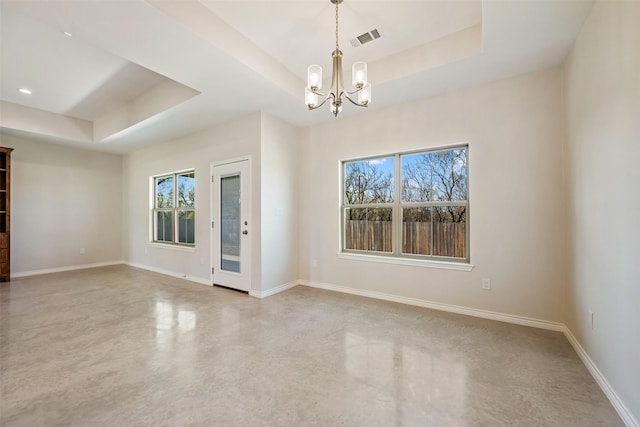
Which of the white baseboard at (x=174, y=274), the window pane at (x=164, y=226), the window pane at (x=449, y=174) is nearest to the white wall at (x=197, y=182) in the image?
the white baseboard at (x=174, y=274)

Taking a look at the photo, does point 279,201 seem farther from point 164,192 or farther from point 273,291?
point 164,192

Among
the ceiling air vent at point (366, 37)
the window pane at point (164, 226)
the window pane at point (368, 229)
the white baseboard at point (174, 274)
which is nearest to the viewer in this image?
the ceiling air vent at point (366, 37)

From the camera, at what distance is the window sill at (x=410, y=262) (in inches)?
125

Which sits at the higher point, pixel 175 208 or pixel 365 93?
pixel 365 93

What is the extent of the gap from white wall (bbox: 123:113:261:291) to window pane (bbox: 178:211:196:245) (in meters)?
0.28

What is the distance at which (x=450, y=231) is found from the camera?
333cm

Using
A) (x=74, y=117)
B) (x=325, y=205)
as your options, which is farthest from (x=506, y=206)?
(x=74, y=117)

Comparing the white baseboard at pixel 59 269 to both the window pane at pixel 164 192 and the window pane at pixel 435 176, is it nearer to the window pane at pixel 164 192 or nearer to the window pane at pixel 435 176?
the window pane at pixel 164 192

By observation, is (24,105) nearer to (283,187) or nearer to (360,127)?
(283,187)

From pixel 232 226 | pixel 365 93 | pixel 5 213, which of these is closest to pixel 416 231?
pixel 365 93

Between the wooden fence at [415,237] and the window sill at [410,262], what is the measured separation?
0.47ft

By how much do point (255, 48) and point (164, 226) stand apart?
447 centimetres

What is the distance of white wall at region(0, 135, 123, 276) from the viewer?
5.18 m

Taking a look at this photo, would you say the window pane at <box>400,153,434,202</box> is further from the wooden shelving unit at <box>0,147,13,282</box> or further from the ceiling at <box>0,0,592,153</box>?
the wooden shelving unit at <box>0,147,13,282</box>
